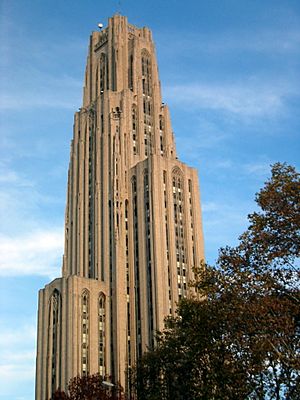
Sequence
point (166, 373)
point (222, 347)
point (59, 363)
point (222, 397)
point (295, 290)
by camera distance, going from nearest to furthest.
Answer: point (295, 290), point (222, 347), point (222, 397), point (166, 373), point (59, 363)

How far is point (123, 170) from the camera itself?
11312cm

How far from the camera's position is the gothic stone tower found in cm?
9769

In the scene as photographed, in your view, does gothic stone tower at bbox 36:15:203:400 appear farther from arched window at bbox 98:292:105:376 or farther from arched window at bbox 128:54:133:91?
arched window at bbox 128:54:133:91

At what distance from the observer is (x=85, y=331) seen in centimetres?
9762

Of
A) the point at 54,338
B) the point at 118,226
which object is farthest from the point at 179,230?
the point at 54,338

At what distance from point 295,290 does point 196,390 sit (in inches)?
806

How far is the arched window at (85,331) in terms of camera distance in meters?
94.9

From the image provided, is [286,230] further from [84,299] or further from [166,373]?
[84,299]

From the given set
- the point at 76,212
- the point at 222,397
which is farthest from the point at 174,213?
the point at 222,397

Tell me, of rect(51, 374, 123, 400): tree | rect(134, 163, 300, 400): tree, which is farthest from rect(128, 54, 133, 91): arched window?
rect(134, 163, 300, 400): tree

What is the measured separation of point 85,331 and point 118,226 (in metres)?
19.5

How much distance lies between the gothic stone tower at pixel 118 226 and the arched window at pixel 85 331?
0.53 ft

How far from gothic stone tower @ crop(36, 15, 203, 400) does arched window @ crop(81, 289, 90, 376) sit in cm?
16

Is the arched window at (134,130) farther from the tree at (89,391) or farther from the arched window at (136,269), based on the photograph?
the tree at (89,391)
